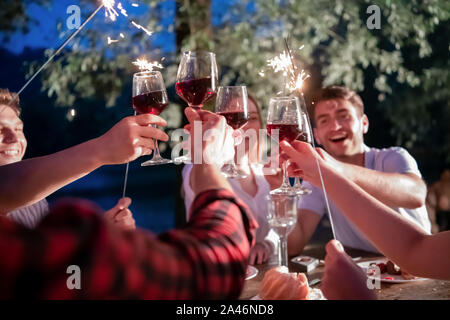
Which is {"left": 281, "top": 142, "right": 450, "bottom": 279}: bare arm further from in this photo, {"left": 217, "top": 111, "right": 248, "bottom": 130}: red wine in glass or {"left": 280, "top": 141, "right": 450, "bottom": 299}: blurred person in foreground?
{"left": 217, "top": 111, "right": 248, "bottom": 130}: red wine in glass

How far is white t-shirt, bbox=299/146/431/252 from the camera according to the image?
277 centimetres

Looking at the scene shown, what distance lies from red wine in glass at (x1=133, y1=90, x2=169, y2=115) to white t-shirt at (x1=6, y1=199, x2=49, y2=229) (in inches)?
39.7

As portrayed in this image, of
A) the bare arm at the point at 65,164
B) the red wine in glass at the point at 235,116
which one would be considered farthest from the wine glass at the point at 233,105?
the bare arm at the point at 65,164

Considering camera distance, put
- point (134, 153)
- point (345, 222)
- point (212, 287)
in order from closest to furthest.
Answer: point (212, 287) < point (134, 153) < point (345, 222)

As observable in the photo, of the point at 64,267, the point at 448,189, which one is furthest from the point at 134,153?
the point at 448,189

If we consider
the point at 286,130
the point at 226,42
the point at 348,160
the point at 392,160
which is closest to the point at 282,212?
the point at 286,130

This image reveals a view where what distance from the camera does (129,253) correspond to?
0.60 m

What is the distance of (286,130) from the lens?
1647mm

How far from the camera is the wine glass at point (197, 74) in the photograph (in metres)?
1.64

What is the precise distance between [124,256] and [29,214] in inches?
77.9

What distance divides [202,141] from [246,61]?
11.5 feet

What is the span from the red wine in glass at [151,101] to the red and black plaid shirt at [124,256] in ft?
3.01

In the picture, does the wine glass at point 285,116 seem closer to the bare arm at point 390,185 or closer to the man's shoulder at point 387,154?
the bare arm at point 390,185
